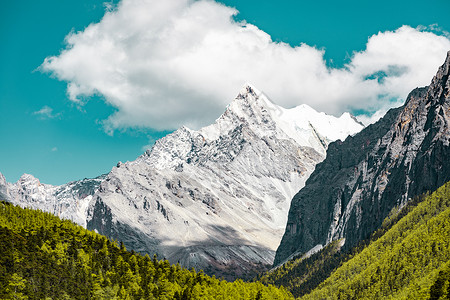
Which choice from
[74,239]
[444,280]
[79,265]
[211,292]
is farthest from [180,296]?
[444,280]

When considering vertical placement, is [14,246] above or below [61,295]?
above

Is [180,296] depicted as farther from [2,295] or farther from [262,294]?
[2,295]

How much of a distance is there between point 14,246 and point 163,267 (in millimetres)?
53100

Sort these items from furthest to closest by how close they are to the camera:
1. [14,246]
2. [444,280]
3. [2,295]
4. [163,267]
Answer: [163,267], [14,246], [444,280], [2,295]

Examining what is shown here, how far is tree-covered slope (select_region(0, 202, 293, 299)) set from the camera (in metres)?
145

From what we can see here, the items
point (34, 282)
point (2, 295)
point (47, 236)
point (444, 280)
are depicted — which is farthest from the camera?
point (47, 236)

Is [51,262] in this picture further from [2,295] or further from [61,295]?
[2,295]

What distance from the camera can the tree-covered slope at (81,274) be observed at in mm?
144750

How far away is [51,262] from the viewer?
6304 inches

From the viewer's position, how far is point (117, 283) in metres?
160

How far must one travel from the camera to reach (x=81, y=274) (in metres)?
161

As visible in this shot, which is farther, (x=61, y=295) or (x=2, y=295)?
(x=61, y=295)

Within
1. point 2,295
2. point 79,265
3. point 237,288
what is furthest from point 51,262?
point 237,288

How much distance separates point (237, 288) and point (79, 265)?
177 feet
